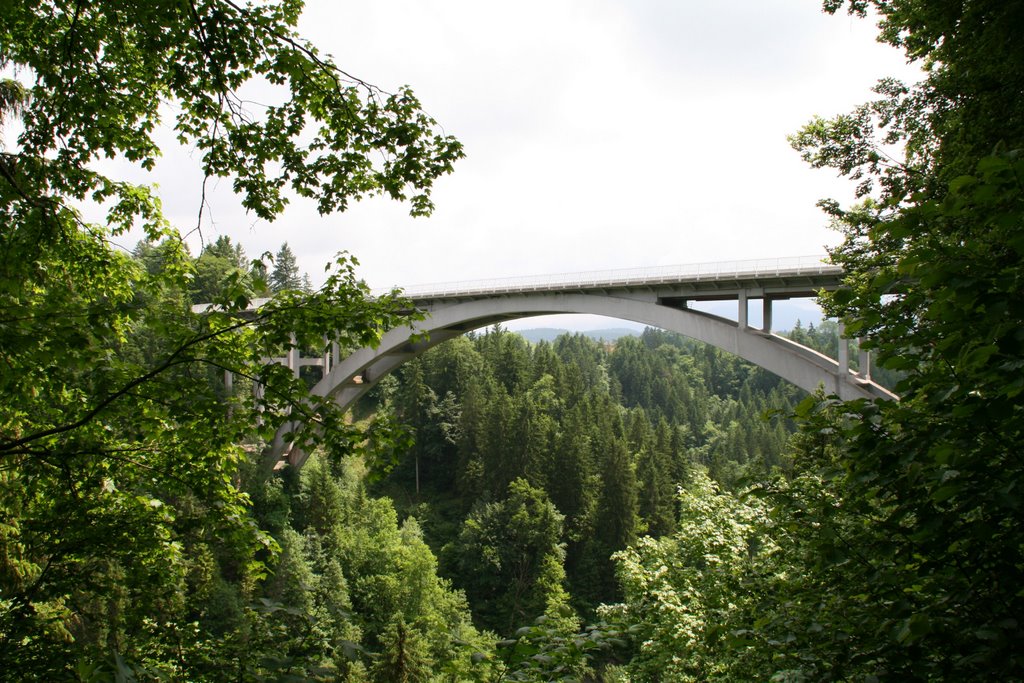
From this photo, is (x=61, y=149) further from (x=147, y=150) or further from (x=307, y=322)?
(x=307, y=322)

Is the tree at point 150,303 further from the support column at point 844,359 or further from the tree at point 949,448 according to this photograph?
the support column at point 844,359

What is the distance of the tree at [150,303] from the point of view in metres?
3.72

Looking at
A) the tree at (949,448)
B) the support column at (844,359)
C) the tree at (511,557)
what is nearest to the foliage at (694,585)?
the support column at (844,359)

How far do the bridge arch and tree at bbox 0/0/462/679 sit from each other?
546cm

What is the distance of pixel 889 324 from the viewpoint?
9.10 feet

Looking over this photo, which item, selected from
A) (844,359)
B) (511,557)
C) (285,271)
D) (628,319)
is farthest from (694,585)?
(285,271)

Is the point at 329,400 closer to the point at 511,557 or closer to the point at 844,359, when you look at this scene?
the point at 844,359

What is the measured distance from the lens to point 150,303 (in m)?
4.29

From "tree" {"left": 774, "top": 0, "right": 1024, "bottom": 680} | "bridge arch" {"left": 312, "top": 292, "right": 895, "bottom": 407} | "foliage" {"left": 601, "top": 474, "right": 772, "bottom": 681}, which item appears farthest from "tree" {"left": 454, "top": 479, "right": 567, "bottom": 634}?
"tree" {"left": 774, "top": 0, "right": 1024, "bottom": 680}

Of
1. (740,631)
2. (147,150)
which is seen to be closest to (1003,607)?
(740,631)

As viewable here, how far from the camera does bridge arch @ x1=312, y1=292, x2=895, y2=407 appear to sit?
591 inches

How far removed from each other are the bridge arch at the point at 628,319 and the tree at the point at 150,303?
5.46 meters

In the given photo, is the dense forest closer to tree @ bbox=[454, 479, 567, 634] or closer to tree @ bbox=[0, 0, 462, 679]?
tree @ bbox=[0, 0, 462, 679]

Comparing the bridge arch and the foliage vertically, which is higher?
the bridge arch
